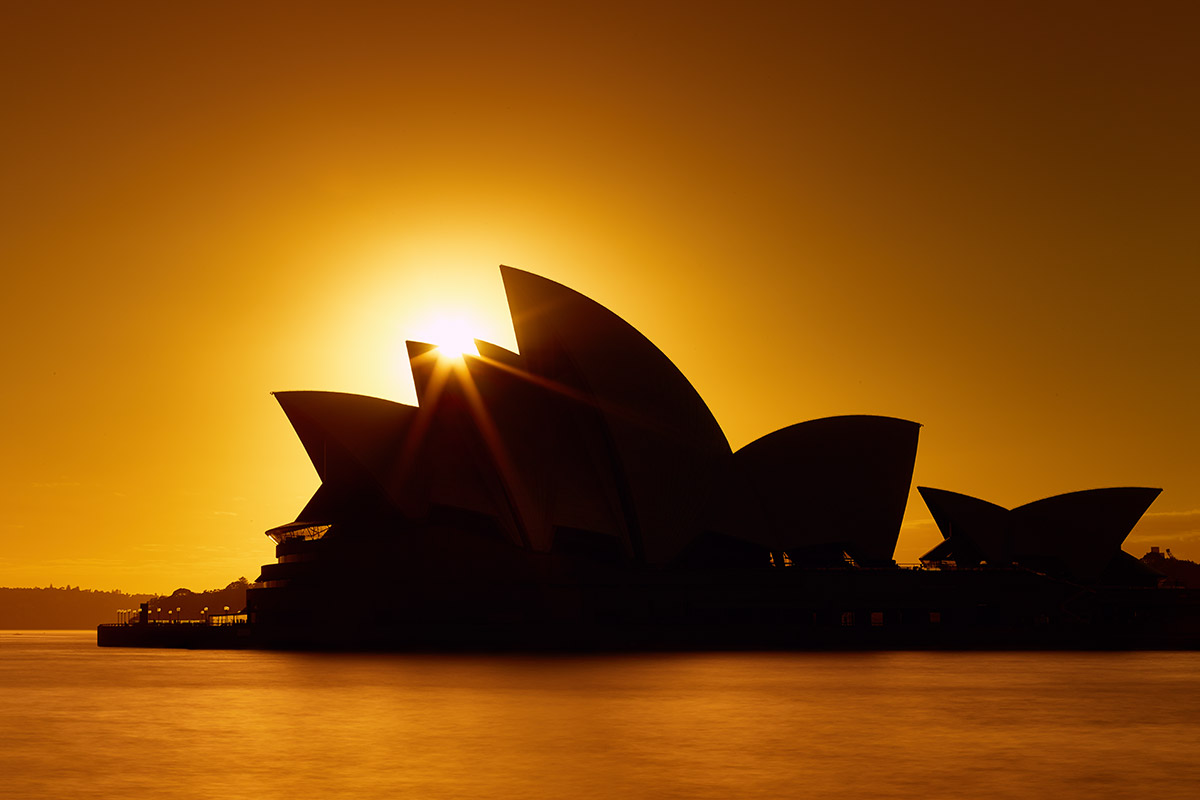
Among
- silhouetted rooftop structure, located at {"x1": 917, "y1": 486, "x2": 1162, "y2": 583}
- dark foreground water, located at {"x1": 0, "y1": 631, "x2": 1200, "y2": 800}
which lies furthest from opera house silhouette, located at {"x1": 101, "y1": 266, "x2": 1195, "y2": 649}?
dark foreground water, located at {"x1": 0, "y1": 631, "x2": 1200, "y2": 800}

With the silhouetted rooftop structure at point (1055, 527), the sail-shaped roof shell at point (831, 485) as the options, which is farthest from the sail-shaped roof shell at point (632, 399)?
the silhouetted rooftop structure at point (1055, 527)

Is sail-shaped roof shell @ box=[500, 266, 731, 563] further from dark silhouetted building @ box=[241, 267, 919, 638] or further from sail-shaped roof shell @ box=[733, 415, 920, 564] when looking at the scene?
sail-shaped roof shell @ box=[733, 415, 920, 564]

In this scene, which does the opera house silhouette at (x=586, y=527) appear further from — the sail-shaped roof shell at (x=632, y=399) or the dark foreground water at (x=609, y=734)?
the dark foreground water at (x=609, y=734)

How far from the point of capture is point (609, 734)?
23.2 metres

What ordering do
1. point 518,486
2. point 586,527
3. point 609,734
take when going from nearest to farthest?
point 609,734 < point 518,486 < point 586,527

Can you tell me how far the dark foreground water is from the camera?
17734mm

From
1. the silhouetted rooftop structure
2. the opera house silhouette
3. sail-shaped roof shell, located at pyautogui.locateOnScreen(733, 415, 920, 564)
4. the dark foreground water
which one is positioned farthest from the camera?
the silhouetted rooftop structure

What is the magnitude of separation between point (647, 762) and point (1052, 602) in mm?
51798

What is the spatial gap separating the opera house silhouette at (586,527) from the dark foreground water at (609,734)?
1687 cm

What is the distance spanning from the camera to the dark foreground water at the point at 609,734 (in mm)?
17734

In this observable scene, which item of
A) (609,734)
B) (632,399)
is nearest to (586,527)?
(632,399)

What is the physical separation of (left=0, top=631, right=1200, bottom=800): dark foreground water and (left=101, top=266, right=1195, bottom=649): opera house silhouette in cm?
1687

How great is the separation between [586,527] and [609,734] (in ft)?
115

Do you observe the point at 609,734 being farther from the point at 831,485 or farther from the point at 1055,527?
the point at 1055,527
